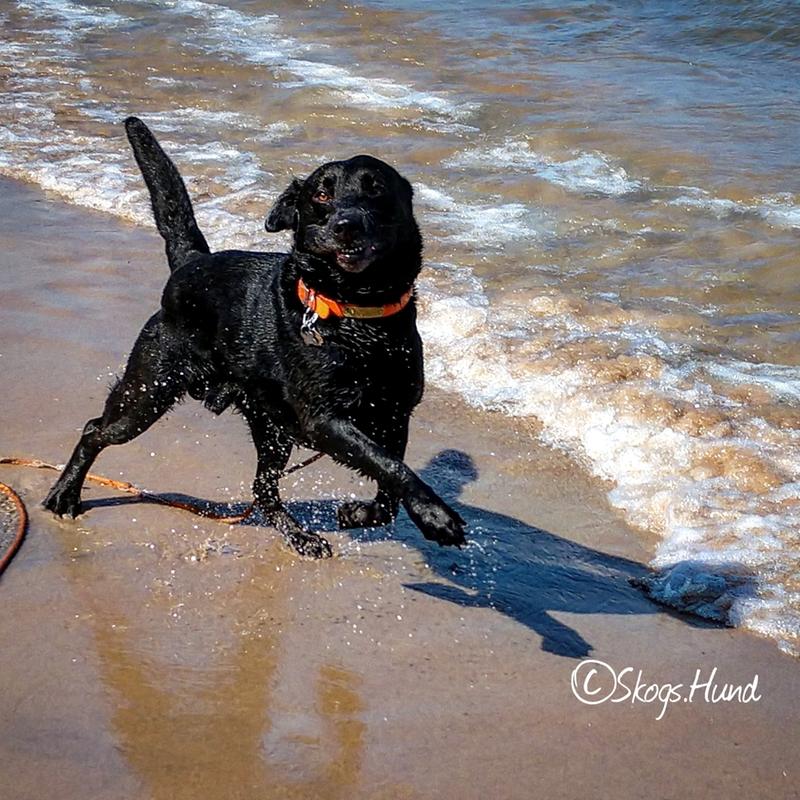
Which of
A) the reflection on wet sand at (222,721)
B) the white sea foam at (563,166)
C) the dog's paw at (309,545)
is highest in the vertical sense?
the white sea foam at (563,166)

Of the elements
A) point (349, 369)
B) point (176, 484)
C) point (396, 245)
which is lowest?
point (176, 484)

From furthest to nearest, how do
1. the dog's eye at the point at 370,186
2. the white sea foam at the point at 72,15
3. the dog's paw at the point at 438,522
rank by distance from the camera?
1. the white sea foam at the point at 72,15
2. the dog's eye at the point at 370,186
3. the dog's paw at the point at 438,522

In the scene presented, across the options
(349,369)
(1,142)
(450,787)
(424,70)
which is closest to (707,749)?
(450,787)

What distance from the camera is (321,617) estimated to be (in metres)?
3.86

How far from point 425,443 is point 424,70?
8511 mm

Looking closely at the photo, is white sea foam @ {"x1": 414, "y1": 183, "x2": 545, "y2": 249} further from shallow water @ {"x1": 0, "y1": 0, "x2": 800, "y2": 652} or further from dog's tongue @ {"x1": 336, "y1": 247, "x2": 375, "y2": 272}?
dog's tongue @ {"x1": 336, "y1": 247, "x2": 375, "y2": 272}

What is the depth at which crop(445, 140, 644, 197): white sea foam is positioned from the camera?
8859 mm

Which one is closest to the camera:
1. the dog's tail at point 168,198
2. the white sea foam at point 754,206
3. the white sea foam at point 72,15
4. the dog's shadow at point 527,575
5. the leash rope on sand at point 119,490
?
the dog's shadow at point 527,575

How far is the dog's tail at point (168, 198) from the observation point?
4.64 m

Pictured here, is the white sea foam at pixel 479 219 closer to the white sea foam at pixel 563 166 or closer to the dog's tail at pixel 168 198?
the white sea foam at pixel 563 166

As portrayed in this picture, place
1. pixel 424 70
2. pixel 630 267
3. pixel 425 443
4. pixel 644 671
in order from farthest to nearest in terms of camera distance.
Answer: pixel 424 70 < pixel 630 267 < pixel 425 443 < pixel 644 671

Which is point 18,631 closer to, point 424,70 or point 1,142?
point 1,142

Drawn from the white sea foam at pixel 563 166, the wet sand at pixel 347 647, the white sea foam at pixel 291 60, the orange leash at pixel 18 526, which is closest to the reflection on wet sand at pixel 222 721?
the wet sand at pixel 347 647

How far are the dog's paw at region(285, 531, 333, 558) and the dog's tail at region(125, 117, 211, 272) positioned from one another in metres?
1.17
